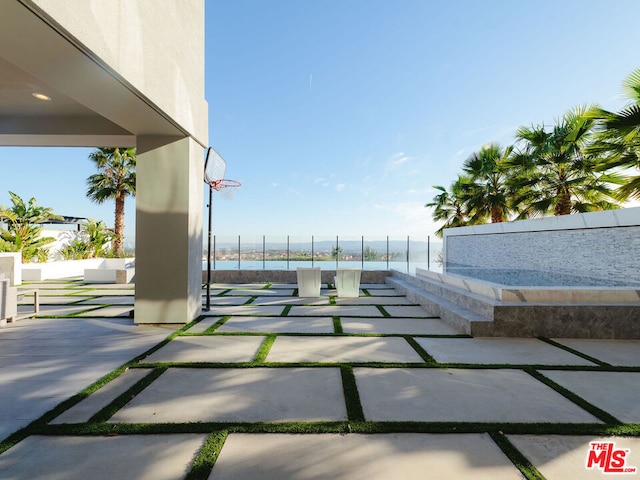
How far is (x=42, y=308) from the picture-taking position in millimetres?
5859

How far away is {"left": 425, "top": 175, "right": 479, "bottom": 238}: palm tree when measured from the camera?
13.2 m

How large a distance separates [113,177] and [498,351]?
1668 centimetres

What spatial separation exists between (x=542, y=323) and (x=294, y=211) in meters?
24.9

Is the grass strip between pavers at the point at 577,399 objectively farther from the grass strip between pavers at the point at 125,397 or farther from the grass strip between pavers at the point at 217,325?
the grass strip between pavers at the point at 217,325

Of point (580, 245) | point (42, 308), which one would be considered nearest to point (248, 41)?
point (42, 308)

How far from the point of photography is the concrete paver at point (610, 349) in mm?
3150

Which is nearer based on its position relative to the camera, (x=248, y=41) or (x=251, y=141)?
(x=248, y=41)

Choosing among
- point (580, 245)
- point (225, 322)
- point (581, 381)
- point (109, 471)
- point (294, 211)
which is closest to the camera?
point (109, 471)

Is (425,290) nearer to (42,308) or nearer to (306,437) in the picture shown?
(306,437)

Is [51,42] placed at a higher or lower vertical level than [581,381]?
higher

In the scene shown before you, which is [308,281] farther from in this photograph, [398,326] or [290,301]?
[398,326]

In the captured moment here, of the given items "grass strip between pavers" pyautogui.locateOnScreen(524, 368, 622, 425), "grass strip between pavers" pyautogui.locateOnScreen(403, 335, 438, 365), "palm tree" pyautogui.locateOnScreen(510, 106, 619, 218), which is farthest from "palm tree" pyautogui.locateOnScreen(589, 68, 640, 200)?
"grass strip between pavers" pyautogui.locateOnScreen(403, 335, 438, 365)

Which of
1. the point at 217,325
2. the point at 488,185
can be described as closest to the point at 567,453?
the point at 217,325

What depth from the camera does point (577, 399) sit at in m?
2.29
